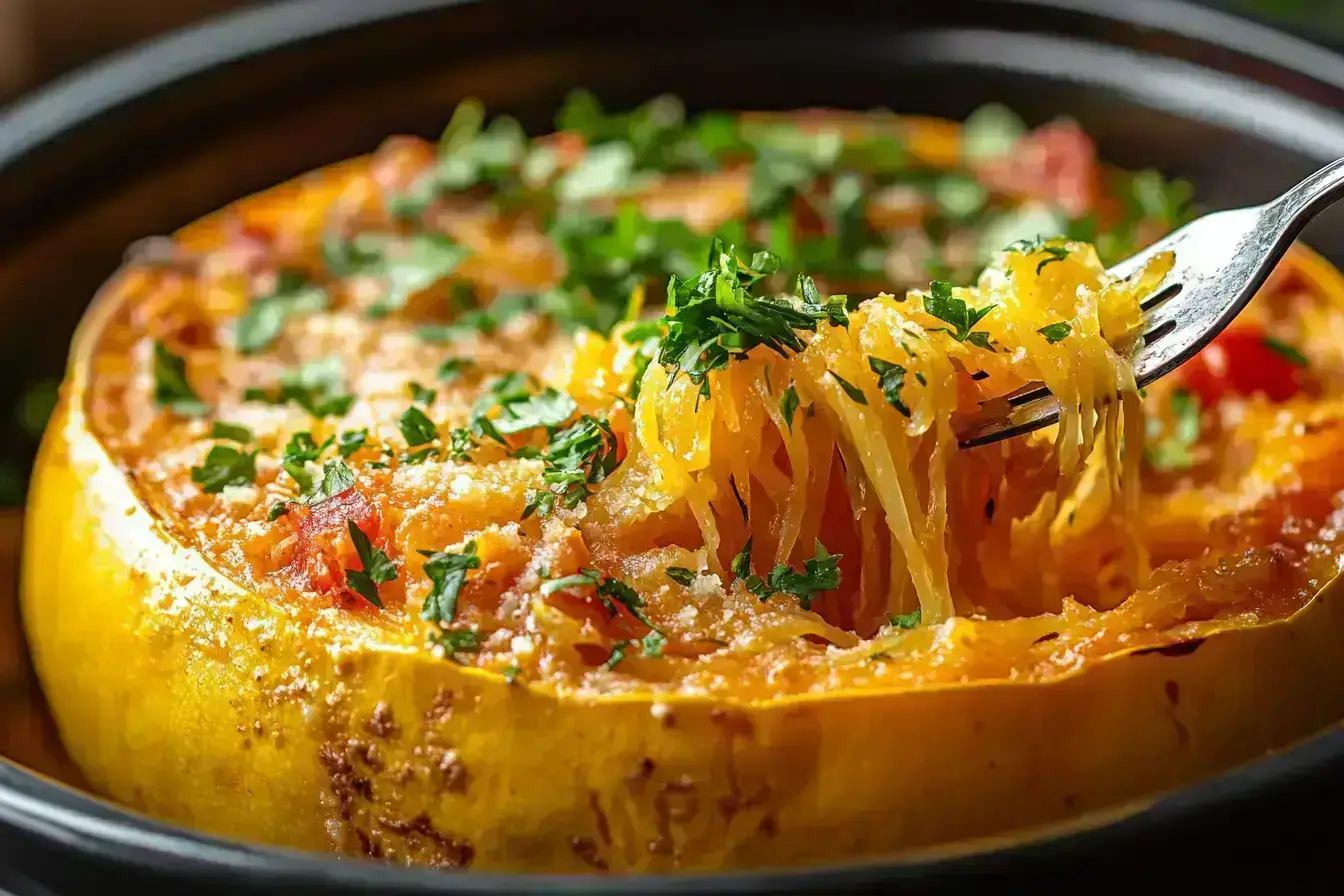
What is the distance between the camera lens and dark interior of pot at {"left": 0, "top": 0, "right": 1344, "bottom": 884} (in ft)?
8.84

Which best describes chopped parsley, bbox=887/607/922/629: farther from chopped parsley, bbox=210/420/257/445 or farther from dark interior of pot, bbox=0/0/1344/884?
dark interior of pot, bbox=0/0/1344/884

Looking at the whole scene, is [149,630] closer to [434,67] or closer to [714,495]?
[714,495]

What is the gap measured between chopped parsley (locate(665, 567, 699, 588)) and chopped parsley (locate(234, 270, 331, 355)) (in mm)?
1013

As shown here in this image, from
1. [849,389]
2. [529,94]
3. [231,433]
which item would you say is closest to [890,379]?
[849,389]

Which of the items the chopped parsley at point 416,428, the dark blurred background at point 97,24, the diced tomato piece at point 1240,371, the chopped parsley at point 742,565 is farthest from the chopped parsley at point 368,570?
the dark blurred background at point 97,24

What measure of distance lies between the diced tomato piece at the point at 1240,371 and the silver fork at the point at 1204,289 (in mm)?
368

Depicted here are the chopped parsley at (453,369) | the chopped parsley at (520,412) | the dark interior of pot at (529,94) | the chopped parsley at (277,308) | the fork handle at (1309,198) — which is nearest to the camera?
the fork handle at (1309,198)

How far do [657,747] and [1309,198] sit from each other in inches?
40.5

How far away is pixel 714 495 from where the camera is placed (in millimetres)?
1641

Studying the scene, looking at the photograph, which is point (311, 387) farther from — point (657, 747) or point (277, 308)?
point (657, 747)

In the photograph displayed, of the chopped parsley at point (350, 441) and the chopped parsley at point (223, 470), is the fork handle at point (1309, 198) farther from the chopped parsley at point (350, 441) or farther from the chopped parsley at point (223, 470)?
the chopped parsley at point (223, 470)

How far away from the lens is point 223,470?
188 cm

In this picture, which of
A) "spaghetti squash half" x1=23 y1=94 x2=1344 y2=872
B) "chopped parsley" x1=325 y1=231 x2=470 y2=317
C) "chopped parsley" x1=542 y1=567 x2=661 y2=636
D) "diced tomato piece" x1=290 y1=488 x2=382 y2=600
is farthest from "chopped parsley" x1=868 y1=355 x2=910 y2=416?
"chopped parsley" x1=325 y1=231 x2=470 y2=317

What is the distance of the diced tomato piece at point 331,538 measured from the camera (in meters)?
1.63
